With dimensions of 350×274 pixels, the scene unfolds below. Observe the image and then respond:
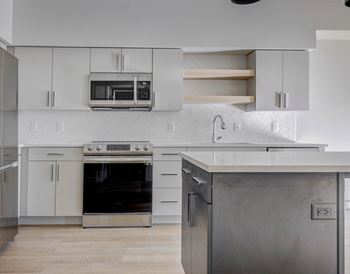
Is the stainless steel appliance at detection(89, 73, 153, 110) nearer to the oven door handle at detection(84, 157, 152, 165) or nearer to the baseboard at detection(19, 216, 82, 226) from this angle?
the oven door handle at detection(84, 157, 152, 165)

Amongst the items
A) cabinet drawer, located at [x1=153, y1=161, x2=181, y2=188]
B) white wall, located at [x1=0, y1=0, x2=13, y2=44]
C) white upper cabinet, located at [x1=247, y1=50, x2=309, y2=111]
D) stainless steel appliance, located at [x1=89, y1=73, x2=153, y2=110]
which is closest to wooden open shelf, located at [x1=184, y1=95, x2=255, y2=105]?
white upper cabinet, located at [x1=247, y1=50, x2=309, y2=111]

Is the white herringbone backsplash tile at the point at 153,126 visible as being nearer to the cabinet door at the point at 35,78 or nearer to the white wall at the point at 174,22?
the cabinet door at the point at 35,78

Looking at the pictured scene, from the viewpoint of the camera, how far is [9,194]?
10.8 feet

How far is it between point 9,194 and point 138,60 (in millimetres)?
2062

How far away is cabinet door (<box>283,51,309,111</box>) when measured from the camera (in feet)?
14.9

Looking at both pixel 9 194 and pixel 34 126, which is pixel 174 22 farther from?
pixel 9 194

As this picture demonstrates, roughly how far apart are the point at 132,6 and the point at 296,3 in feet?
6.41

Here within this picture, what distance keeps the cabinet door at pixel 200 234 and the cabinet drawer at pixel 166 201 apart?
2.08 m

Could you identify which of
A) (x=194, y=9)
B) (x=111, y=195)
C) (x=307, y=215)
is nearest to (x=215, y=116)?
(x=194, y=9)

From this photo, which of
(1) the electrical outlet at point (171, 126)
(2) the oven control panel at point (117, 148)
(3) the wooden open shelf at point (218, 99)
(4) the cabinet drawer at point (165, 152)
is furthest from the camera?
(1) the electrical outlet at point (171, 126)

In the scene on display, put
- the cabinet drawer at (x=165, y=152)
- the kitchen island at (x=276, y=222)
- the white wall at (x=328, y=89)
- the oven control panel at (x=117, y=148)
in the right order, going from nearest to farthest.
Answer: the kitchen island at (x=276, y=222)
the oven control panel at (x=117, y=148)
the cabinet drawer at (x=165, y=152)
the white wall at (x=328, y=89)

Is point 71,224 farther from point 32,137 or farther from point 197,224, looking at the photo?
point 197,224

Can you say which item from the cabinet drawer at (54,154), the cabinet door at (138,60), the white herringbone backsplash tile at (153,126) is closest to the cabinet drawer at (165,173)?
the white herringbone backsplash tile at (153,126)

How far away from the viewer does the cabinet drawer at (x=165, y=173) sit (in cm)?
428
